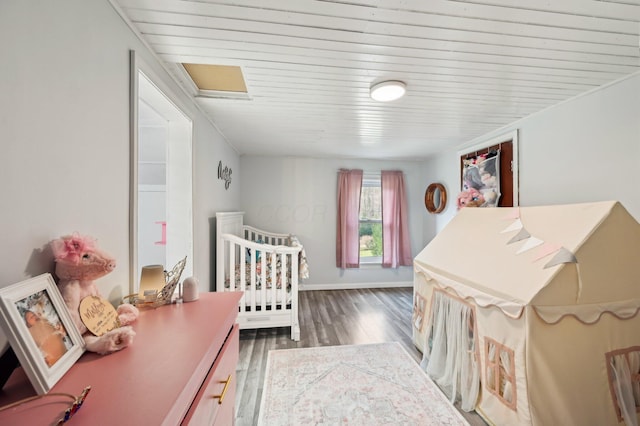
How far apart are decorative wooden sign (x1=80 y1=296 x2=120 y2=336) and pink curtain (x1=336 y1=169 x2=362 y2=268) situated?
3421 millimetres

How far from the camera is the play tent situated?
4.03 feet

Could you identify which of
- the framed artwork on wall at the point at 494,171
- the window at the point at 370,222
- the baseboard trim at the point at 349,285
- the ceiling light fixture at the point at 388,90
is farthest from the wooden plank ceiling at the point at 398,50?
the baseboard trim at the point at 349,285

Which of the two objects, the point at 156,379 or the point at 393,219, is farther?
the point at 393,219

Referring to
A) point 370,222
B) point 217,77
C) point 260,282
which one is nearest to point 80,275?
point 217,77

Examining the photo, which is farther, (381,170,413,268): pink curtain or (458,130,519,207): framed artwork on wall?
(381,170,413,268): pink curtain

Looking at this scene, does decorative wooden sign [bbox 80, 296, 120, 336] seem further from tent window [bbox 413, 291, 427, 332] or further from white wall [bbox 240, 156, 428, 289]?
white wall [bbox 240, 156, 428, 289]

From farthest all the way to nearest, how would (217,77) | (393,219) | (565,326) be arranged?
1. (393,219)
2. (217,77)
3. (565,326)

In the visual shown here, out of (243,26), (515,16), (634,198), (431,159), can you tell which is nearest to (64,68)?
(243,26)

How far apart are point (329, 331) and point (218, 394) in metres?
1.96

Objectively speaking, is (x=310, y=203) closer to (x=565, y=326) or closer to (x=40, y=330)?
(x=565, y=326)

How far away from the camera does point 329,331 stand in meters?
2.64

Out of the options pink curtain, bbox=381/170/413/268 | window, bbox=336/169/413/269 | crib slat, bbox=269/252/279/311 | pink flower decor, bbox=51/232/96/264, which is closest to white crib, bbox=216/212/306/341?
crib slat, bbox=269/252/279/311

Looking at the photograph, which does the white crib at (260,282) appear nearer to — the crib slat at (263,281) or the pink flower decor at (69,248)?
the crib slat at (263,281)

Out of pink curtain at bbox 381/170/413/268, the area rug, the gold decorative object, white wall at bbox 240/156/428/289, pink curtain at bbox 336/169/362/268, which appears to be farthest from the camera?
pink curtain at bbox 381/170/413/268
